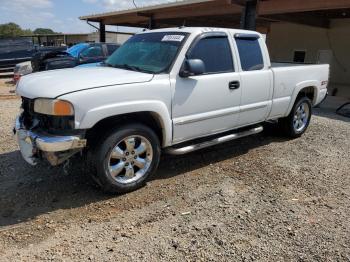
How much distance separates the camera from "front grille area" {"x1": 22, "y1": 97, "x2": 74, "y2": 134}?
364 cm

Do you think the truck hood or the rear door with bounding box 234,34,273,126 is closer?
the truck hood

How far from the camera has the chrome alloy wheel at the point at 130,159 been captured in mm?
3992

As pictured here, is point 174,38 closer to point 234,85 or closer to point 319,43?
point 234,85

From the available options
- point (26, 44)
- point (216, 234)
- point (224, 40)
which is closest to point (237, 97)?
point (224, 40)

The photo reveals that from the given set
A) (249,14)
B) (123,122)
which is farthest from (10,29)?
(123,122)

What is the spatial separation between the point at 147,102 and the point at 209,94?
99 cm

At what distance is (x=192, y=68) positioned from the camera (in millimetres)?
4164

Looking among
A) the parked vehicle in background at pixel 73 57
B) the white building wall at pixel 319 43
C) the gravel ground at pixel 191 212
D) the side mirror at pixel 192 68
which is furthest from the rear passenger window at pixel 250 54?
the white building wall at pixel 319 43

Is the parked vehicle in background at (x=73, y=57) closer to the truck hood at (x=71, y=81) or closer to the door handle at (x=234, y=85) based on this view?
the truck hood at (x=71, y=81)

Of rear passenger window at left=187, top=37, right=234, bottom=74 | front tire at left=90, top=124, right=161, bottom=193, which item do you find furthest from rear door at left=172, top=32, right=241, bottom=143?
front tire at left=90, top=124, right=161, bottom=193

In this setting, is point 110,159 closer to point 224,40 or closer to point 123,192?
A: point 123,192

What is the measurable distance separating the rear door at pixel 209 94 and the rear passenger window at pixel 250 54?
0.24 m

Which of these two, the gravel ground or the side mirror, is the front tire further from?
the side mirror

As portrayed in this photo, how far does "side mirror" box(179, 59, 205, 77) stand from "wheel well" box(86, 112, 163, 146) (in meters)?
0.63
